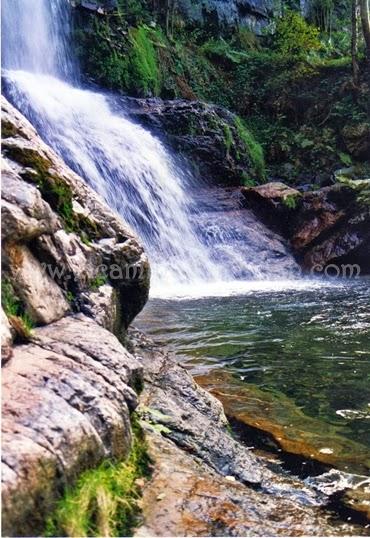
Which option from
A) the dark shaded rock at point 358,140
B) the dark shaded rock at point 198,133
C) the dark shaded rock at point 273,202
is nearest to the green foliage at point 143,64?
the dark shaded rock at point 198,133

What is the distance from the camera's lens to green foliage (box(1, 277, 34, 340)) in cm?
298

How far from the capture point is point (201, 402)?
4418 millimetres

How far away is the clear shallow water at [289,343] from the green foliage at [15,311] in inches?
105

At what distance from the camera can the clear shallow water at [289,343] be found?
16.9ft

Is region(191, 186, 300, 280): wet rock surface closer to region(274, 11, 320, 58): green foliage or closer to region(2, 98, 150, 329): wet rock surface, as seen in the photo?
region(2, 98, 150, 329): wet rock surface

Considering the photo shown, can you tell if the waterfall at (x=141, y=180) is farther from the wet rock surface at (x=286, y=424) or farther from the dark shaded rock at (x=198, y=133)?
the wet rock surface at (x=286, y=424)

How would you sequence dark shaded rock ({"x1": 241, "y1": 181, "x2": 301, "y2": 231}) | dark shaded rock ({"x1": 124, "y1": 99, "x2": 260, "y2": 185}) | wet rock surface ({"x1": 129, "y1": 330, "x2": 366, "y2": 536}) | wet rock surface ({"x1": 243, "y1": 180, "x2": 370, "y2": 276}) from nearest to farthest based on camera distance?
1. wet rock surface ({"x1": 129, "y1": 330, "x2": 366, "y2": 536})
2. wet rock surface ({"x1": 243, "y1": 180, "x2": 370, "y2": 276})
3. dark shaded rock ({"x1": 241, "y1": 181, "x2": 301, "y2": 231})
4. dark shaded rock ({"x1": 124, "y1": 99, "x2": 260, "y2": 185})

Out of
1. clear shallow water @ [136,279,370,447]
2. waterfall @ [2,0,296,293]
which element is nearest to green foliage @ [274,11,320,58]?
waterfall @ [2,0,296,293]

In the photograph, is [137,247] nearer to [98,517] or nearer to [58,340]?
[58,340]

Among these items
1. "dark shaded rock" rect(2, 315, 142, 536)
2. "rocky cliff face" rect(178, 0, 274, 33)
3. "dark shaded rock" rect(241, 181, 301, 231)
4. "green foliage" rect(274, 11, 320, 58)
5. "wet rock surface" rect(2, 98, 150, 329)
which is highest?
"rocky cliff face" rect(178, 0, 274, 33)

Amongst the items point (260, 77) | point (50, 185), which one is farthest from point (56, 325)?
point (260, 77)

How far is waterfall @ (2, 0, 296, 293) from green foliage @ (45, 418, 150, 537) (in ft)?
28.5

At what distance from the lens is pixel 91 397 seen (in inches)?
105

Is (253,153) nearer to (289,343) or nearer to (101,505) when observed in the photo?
(289,343)
